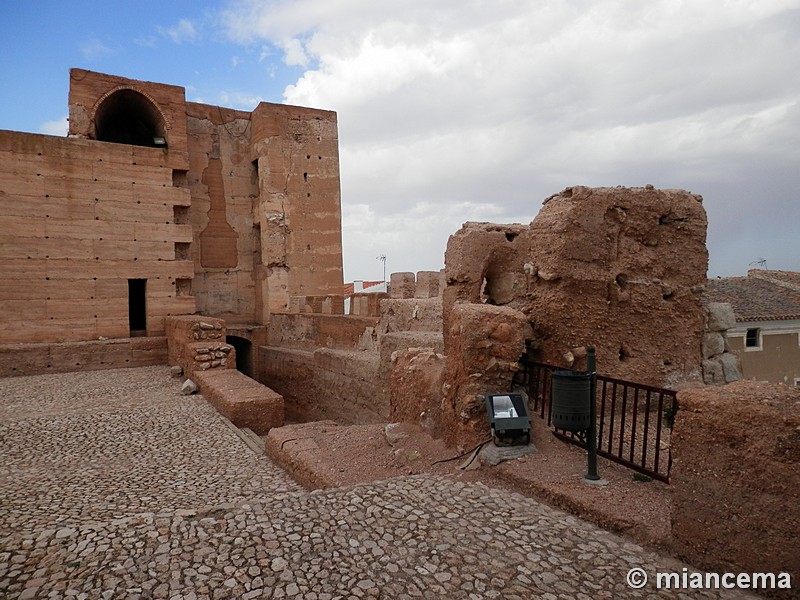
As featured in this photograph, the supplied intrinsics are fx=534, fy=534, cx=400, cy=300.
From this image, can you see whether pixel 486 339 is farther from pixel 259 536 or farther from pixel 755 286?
pixel 755 286

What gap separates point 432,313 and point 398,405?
15.0ft

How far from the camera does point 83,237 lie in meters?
13.8

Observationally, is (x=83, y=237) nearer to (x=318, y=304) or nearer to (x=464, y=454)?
(x=318, y=304)

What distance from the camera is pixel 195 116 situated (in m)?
17.2

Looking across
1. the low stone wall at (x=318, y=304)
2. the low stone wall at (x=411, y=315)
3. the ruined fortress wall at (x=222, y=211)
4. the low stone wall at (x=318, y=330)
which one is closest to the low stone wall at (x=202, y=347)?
the low stone wall at (x=318, y=330)

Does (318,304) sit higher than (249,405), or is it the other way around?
(318,304)

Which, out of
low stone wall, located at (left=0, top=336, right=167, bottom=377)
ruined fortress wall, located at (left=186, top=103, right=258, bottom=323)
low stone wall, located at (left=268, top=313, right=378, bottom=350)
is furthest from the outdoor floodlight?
ruined fortress wall, located at (left=186, top=103, right=258, bottom=323)

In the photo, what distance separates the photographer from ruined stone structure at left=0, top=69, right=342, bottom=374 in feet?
43.2

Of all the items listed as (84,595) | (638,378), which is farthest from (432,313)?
(84,595)

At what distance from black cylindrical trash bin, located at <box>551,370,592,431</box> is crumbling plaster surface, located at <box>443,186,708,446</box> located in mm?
1038

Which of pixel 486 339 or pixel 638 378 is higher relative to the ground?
pixel 486 339

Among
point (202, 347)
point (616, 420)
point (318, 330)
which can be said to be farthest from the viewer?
point (318, 330)

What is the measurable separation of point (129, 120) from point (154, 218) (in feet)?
18.8

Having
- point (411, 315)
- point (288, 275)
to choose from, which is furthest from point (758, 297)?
point (288, 275)
